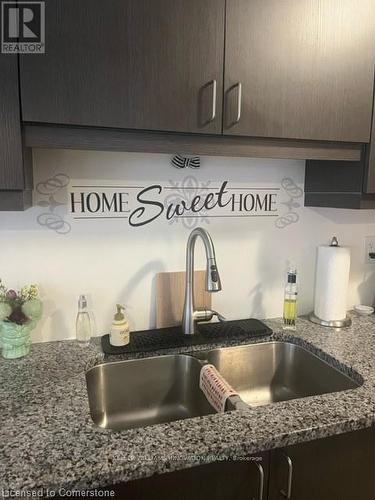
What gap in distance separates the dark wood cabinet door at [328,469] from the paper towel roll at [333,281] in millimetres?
582

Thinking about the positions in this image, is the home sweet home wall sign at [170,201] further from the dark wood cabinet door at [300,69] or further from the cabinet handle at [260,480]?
the cabinet handle at [260,480]

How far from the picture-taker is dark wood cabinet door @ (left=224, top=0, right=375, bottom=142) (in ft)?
3.18

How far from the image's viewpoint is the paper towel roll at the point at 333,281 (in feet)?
4.61

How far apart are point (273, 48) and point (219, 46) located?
6.4 inches

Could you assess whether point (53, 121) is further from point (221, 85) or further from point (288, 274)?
point (288, 274)

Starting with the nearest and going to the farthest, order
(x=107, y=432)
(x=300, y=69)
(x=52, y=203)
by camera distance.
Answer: (x=107, y=432) < (x=300, y=69) < (x=52, y=203)

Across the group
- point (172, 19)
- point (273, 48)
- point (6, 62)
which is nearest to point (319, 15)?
point (273, 48)

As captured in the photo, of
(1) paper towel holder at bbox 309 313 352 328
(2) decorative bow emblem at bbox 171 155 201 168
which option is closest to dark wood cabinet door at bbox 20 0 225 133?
(2) decorative bow emblem at bbox 171 155 201 168

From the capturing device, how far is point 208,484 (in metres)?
0.78

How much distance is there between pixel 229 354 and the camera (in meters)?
1.28

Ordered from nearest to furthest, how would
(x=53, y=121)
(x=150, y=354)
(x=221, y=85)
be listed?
(x=53, y=121)
(x=221, y=85)
(x=150, y=354)

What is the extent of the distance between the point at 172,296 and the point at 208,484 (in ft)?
2.17

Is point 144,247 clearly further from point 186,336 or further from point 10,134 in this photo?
point 10,134

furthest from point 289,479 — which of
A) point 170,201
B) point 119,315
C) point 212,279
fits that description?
point 170,201
